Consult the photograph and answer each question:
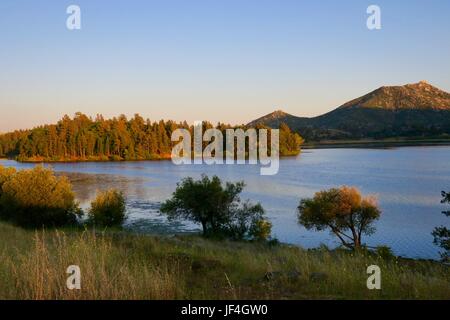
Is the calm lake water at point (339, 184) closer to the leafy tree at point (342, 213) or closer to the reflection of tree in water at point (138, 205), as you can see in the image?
the reflection of tree in water at point (138, 205)

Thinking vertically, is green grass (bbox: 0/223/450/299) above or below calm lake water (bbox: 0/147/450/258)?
above

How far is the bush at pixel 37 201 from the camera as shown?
39.8 metres

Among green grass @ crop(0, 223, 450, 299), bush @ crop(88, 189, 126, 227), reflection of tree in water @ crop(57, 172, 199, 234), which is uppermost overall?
green grass @ crop(0, 223, 450, 299)

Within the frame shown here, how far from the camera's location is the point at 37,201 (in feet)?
131

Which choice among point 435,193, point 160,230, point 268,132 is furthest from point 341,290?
point 268,132

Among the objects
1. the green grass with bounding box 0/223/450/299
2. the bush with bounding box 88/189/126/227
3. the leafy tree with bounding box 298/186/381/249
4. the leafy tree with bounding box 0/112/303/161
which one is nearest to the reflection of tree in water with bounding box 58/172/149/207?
the bush with bounding box 88/189/126/227

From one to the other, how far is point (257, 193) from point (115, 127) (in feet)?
443

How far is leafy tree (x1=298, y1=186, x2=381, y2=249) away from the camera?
39281 mm

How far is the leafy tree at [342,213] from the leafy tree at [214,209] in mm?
4969

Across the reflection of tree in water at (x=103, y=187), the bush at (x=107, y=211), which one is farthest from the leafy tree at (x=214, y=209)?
the reflection of tree in water at (x=103, y=187)

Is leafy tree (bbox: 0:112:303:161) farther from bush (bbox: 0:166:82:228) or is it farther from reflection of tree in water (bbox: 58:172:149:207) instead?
bush (bbox: 0:166:82:228)

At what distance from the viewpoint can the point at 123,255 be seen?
10453 millimetres

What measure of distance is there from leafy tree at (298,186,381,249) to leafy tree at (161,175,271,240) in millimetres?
4969

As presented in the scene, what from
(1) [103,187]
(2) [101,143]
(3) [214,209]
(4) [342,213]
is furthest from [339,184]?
(2) [101,143]
